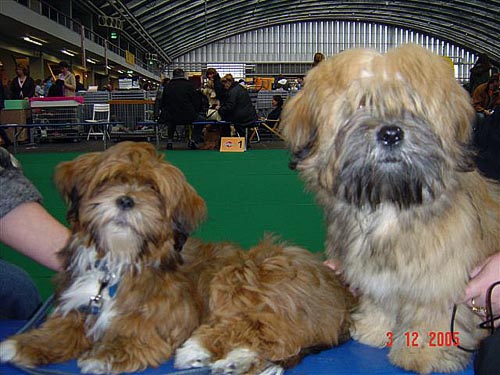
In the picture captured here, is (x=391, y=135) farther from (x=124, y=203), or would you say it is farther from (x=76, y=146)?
(x=76, y=146)

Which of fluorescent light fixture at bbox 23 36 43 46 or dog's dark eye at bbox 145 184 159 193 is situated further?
fluorescent light fixture at bbox 23 36 43 46

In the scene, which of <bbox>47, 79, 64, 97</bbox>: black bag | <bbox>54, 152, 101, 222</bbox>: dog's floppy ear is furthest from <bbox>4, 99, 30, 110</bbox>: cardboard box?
<bbox>54, 152, 101, 222</bbox>: dog's floppy ear

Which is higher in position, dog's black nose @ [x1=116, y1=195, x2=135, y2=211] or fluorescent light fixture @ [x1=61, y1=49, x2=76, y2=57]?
fluorescent light fixture @ [x1=61, y1=49, x2=76, y2=57]

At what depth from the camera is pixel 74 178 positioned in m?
1.86

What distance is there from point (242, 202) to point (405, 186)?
4654 mm

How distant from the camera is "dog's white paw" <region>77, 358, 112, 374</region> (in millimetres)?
1681

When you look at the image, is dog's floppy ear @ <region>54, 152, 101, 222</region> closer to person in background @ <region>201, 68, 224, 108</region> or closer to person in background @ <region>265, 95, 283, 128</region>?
person in background @ <region>201, 68, 224, 108</region>

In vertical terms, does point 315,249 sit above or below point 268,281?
below

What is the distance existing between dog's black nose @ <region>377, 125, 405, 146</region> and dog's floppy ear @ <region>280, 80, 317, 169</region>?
0.88 feet

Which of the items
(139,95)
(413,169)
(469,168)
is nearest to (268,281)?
(413,169)

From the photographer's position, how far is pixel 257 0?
3878cm

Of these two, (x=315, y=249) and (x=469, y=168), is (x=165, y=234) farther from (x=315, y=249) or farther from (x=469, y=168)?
(x=315, y=249)

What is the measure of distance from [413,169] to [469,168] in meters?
0.22

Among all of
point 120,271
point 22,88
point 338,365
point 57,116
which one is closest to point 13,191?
point 120,271
